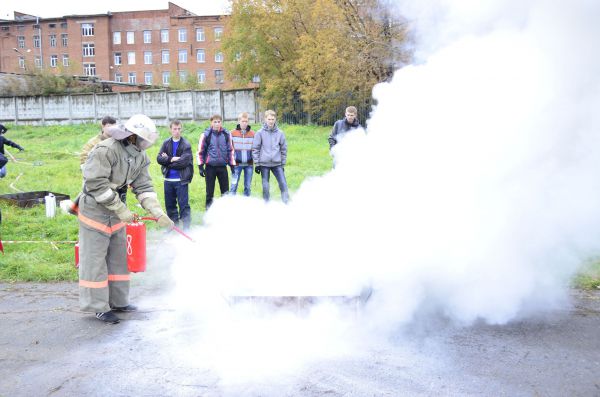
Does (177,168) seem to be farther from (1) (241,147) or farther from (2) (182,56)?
(2) (182,56)

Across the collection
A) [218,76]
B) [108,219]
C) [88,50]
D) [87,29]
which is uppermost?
[87,29]

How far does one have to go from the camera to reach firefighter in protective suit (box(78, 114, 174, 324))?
5.51 metres

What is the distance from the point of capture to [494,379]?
13.3ft

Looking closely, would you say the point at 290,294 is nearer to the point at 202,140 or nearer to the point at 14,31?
the point at 202,140

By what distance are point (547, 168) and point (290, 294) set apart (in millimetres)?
2751

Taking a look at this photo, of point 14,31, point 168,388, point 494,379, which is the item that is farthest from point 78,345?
point 14,31

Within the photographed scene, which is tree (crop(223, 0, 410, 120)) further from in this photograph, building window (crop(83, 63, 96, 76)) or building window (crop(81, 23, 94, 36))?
building window (crop(83, 63, 96, 76))

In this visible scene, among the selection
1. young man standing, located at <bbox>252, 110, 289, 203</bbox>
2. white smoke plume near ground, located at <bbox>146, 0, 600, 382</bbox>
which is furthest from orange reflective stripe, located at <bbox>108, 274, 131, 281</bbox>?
young man standing, located at <bbox>252, 110, 289, 203</bbox>

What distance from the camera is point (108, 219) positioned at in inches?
223

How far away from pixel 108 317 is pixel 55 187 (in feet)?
30.1

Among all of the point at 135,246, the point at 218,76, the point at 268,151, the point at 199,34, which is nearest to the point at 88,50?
the point at 199,34

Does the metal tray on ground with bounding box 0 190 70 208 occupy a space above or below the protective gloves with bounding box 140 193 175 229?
below

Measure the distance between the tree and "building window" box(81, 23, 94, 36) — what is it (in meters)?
37.2

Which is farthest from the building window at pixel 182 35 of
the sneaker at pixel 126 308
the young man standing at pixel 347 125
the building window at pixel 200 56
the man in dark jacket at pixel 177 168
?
the sneaker at pixel 126 308
